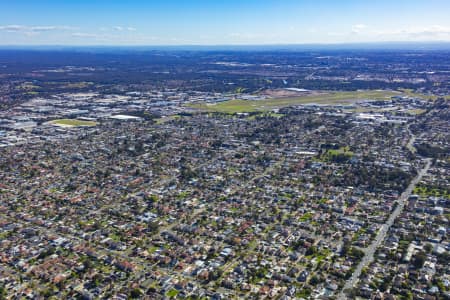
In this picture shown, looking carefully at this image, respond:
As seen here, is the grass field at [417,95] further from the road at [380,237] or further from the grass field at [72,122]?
the grass field at [72,122]

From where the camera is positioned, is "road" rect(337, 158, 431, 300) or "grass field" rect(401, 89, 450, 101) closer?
"road" rect(337, 158, 431, 300)

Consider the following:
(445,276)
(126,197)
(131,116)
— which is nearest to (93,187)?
(126,197)

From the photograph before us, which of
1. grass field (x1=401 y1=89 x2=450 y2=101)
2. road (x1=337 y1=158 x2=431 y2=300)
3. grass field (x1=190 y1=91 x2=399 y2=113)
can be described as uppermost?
grass field (x1=401 y1=89 x2=450 y2=101)

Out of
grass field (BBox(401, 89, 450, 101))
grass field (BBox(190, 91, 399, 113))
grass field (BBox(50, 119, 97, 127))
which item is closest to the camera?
grass field (BBox(50, 119, 97, 127))

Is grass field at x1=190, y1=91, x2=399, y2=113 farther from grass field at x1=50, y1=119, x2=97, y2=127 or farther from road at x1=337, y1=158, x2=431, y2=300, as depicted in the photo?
road at x1=337, y1=158, x2=431, y2=300

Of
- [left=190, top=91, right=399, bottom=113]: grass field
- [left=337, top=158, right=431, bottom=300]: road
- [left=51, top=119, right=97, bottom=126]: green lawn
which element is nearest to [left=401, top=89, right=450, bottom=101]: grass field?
[left=190, top=91, right=399, bottom=113]: grass field

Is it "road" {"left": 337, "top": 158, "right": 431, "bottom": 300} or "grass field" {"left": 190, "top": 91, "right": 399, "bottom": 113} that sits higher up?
"grass field" {"left": 190, "top": 91, "right": 399, "bottom": 113}

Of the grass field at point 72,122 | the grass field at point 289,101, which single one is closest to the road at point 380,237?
the grass field at point 289,101
